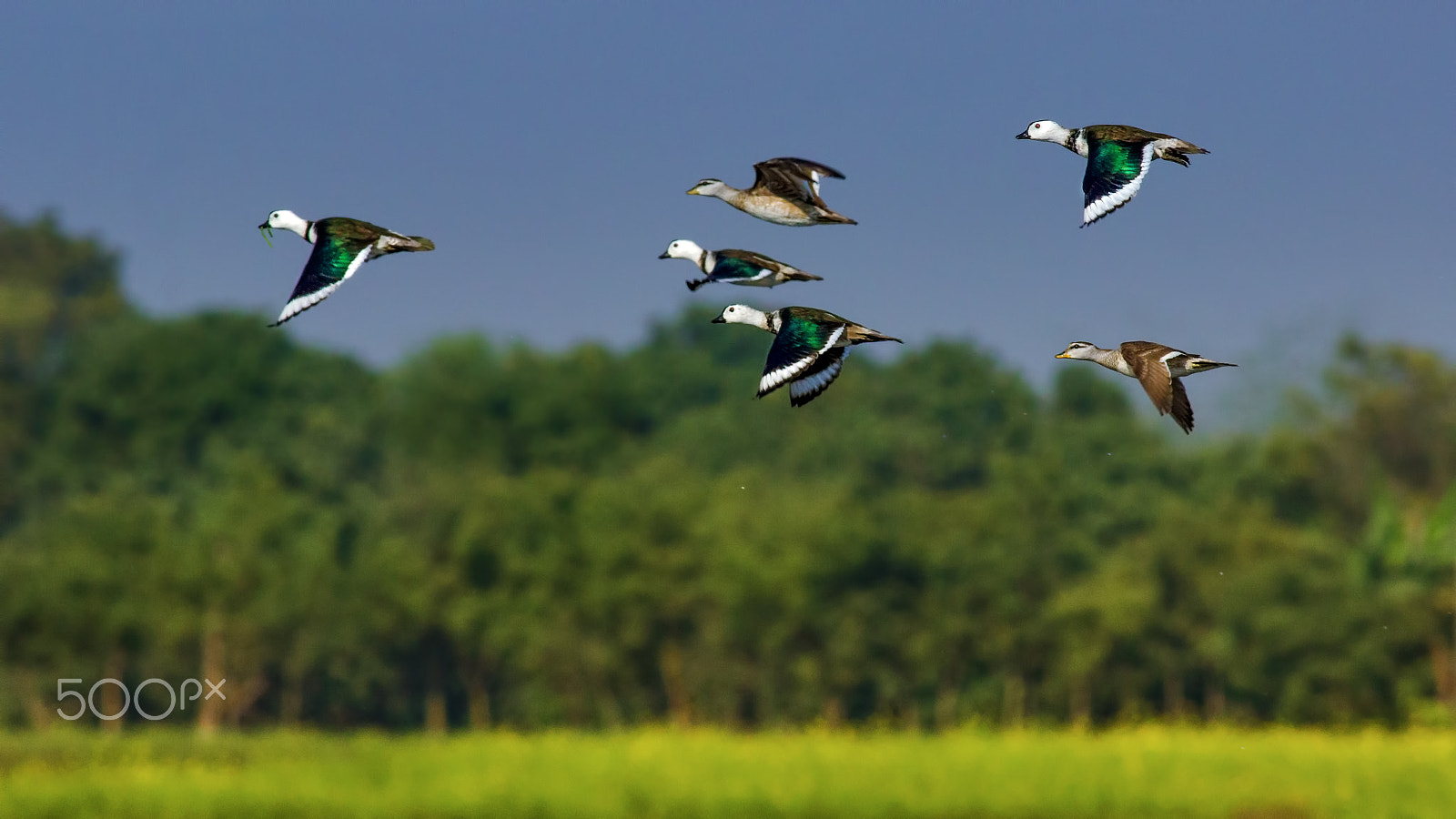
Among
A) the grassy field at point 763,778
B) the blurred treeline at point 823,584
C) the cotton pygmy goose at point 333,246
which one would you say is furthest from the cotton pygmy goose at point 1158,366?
the blurred treeline at point 823,584

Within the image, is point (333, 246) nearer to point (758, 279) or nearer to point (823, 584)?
point (758, 279)

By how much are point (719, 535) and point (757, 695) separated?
5.09 meters

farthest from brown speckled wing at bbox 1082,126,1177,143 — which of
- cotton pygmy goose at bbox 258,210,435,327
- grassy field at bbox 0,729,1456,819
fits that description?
grassy field at bbox 0,729,1456,819

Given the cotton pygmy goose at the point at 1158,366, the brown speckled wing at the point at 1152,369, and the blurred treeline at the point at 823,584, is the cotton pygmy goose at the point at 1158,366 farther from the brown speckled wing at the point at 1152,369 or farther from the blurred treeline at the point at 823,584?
the blurred treeline at the point at 823,584

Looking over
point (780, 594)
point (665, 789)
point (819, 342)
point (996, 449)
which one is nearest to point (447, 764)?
point (665, 789)

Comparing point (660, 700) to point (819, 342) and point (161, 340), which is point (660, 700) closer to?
point (161, 340)

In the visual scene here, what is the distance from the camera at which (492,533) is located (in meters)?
60.6

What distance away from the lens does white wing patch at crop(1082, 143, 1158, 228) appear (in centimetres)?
521

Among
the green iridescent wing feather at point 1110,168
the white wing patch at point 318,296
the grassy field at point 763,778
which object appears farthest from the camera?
the grassy field at point 763,778

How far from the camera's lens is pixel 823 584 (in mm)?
55562

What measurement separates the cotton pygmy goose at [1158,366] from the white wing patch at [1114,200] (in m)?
0.37

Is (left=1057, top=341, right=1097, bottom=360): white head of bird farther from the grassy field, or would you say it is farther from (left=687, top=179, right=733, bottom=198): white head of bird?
the grassy field

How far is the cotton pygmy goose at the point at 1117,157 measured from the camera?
17.6ft

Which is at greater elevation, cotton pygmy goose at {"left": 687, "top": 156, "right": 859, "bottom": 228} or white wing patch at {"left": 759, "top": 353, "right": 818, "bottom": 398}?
cotton pygmy goose at {"left": 687, "top": 156, "right": 859, "bottom": 228}
